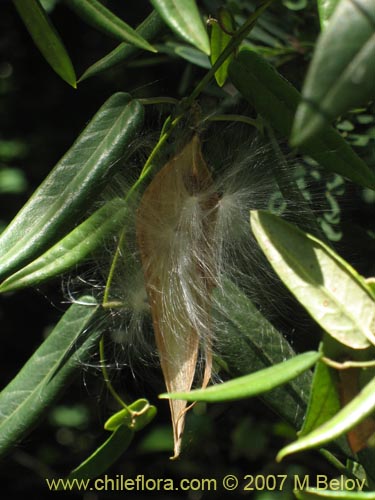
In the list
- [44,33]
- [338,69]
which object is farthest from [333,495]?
[44,33]

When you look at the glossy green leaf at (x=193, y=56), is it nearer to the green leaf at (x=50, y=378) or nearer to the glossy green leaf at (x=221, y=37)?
the glossy green leaf at (x=221, y=37)

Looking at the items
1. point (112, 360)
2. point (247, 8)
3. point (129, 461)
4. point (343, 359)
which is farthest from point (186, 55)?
point (129, 461)

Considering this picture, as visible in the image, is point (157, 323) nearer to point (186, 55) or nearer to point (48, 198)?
point (48, 198)

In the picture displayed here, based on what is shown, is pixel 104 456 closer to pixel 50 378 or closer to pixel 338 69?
pixel 50 378

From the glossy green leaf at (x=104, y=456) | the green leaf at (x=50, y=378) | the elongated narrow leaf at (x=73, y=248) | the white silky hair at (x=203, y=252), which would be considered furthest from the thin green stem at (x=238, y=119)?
the glossy green leaf at (x=104, y=456)

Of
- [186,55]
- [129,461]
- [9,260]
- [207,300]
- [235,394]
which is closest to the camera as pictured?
[235,394]
